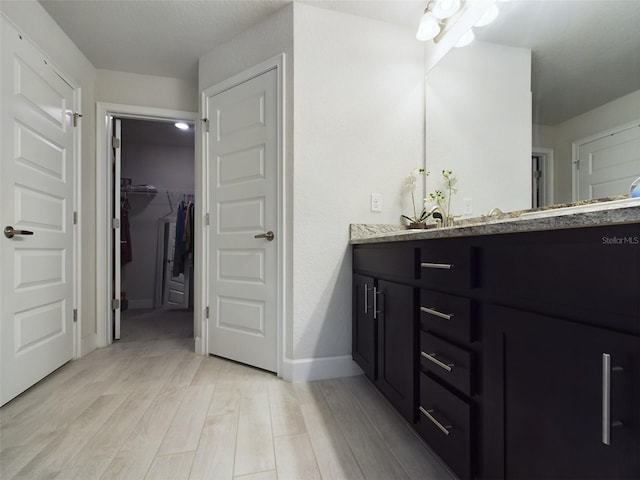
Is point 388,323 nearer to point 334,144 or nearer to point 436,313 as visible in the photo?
point 436,313

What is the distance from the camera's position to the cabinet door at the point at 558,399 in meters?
0.50

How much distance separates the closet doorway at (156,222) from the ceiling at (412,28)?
1.40m

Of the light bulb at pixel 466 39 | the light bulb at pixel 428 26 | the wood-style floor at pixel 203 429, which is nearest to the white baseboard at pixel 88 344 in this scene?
the wood-style floor at pixel 203 429

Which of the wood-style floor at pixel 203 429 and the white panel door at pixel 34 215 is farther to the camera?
the white panel door at pixel 34 215

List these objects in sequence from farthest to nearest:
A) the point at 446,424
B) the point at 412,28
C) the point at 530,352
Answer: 1. the point at 412,28
2. the point at 446,424
3. the point at 530,352

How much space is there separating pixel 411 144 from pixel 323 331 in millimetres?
1387

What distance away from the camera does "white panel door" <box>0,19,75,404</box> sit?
60.7 inches

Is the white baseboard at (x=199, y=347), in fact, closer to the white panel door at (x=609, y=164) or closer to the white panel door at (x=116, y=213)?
the white panel door at (x=116, y=213)

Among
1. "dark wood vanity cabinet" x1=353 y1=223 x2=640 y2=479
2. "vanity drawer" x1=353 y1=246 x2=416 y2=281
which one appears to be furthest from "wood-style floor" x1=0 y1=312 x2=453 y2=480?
"vanity drawer" x1=353 y1=246 x2=416 y2=281

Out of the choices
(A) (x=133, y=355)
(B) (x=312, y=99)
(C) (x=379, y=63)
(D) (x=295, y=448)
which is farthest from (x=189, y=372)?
(C) (x=379, y=63)

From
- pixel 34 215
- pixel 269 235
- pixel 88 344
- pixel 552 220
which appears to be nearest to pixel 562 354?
pixel 552 220

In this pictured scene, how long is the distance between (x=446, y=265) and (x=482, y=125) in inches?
43.8

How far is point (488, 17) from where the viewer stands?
1.57m

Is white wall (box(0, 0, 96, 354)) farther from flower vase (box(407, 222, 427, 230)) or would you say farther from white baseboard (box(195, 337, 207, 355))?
flower vase (box(407, 222, 427, 230))
